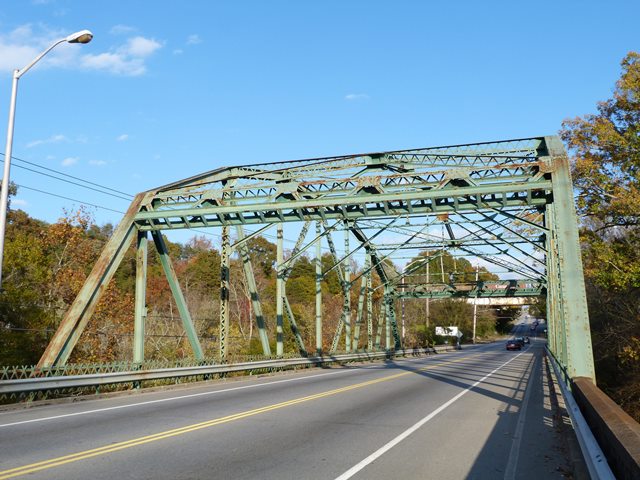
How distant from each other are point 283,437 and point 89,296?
32.6 ft

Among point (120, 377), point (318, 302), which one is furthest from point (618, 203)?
point (120, 377)

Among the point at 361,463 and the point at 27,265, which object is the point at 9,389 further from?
the point at 27,265

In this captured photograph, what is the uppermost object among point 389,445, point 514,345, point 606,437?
point 606,437

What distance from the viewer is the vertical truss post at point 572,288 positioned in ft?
38.9

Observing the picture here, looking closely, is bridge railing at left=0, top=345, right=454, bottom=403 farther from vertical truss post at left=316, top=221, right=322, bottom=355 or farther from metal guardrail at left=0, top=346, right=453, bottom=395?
vertical truss post at left=316, top=221, right=322, bottom=355

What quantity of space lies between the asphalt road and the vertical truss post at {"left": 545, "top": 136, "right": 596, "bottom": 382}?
1.40m

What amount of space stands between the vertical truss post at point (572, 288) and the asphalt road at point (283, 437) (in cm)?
140

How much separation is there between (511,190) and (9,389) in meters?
13.7

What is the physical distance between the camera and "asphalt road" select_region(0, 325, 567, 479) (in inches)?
276

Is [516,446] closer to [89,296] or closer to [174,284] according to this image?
[89,296]

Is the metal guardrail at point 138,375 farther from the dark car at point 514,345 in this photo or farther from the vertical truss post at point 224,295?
the dark car at point 514,345

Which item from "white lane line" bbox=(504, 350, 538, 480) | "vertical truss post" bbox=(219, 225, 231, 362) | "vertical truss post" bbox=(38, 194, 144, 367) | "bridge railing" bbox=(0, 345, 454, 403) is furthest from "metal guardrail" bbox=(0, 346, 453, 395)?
"white lane line" bbox=(504, 350, 538, 480)

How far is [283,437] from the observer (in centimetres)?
908

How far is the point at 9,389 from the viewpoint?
11852mm
